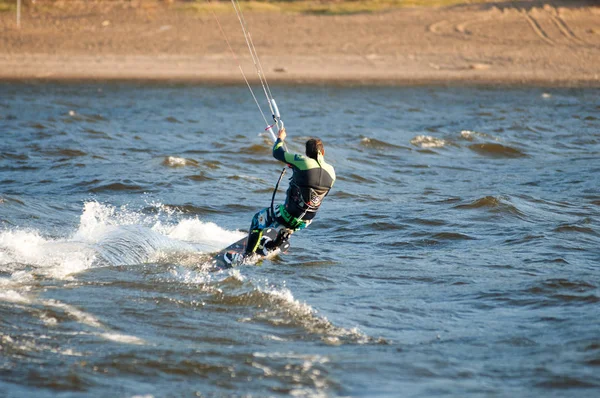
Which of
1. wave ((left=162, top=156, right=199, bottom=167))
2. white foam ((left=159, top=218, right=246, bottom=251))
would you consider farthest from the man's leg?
wave ((left=162, top=156, right=199, bottom=167))

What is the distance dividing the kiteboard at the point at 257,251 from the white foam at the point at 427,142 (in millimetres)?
10512

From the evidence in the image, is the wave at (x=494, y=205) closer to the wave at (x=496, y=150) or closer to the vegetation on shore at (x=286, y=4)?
the wave at (x=496, y=150)

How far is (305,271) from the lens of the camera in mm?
9836

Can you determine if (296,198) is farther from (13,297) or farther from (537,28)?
(537,28)

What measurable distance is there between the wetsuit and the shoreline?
67.2ft

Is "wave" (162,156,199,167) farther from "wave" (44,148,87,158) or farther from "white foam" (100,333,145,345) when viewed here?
"white foam" (100,333,145,345)

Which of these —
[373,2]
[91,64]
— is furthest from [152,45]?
[373,2]

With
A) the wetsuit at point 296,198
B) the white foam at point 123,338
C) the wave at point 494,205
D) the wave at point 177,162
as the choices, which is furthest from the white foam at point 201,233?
the wave at point 177,162

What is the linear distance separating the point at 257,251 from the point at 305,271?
0.60m

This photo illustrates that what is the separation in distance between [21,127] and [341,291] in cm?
1473

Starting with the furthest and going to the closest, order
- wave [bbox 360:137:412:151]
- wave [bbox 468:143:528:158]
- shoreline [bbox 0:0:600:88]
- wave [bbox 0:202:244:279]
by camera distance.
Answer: shoreline [bbox 0:0:600:88] → wave [bbox 360:137:412:151] → wave [bbox 468:143:528:158] → wave [bbox 0:202:244:279]

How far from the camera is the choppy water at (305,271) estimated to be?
666 centimetres

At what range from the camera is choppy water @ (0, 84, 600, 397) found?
6664 millimetres

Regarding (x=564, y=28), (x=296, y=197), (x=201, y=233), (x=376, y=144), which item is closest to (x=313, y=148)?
(x=296, y=197)
